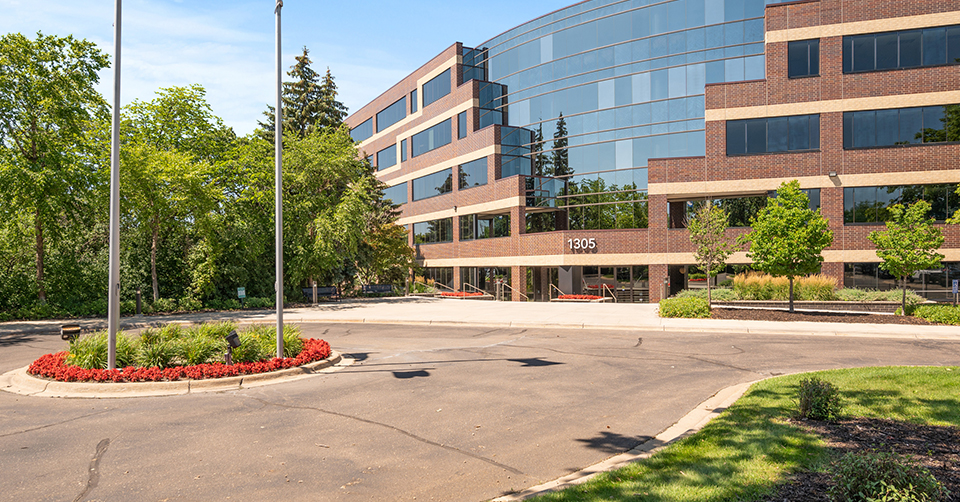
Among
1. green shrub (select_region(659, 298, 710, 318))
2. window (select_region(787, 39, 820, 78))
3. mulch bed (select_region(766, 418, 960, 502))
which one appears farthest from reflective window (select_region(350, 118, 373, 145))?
mulch bed (select_region(766, 418, 960, 502))

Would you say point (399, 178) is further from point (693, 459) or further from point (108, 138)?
point (693, 459)

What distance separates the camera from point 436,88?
43.4m

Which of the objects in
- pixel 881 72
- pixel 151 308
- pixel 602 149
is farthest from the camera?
pixel 602 149

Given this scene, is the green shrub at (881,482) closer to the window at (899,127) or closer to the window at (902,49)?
the window at (899,127)

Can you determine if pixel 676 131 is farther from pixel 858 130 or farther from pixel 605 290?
pixel 605 290

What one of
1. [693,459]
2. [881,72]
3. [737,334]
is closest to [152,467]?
[693,459]

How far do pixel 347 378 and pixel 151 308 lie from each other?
19.5 meters

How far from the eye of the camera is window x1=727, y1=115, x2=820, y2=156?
93.1 feet

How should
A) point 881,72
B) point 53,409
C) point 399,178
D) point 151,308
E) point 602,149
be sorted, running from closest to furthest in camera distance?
point 53,409, point 151,308, point 881,72, point 602,149, point 399,178

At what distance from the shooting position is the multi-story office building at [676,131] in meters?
27.0

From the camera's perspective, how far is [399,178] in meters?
49.6

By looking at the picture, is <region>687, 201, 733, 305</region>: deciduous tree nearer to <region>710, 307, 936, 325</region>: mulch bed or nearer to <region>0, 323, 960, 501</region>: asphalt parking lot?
<region>710, 307, 936, 325</region>: mulch bed

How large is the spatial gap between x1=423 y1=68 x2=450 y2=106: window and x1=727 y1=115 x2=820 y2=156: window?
70.4ft

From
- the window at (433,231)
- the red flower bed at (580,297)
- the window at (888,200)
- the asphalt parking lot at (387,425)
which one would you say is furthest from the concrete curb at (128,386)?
the window at (433,231)
